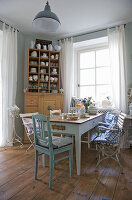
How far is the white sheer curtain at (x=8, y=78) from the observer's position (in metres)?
3.73

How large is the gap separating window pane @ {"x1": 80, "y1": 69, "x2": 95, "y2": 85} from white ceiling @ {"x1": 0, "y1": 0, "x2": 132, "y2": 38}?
1235 millimetres

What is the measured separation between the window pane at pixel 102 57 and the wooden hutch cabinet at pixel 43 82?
1.30 m

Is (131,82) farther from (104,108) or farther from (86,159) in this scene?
(86,159)

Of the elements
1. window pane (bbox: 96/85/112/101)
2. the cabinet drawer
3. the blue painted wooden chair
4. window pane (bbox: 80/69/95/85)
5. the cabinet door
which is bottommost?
the blue painted wooden chair

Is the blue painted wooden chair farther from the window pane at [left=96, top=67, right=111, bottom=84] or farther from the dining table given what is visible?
the window pane at [left=96, top=67, right=111, bottom=84]

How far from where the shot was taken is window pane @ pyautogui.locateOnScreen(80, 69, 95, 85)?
4707mm

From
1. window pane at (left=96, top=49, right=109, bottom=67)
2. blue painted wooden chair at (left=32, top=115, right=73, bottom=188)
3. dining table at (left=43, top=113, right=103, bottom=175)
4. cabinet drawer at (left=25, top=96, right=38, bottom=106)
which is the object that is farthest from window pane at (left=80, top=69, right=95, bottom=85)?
blue painted wooden chair at (left=32, top=115, right=73, bottom=188)

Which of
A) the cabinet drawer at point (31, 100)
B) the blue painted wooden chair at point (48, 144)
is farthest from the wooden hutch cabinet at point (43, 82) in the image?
the blue painted wooden chair at point (48, 144)

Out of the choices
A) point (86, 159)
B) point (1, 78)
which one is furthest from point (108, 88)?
point (1, 78)

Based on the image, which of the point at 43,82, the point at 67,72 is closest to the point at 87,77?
the point at 67,72

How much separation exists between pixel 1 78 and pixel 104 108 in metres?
2.90

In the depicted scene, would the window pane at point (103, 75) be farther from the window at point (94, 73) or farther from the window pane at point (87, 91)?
the window pane at point (87, 91)

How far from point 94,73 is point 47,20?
245 centimetres

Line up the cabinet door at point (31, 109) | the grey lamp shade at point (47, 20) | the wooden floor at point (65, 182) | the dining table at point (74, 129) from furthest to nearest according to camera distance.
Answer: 1. the cabinet door at point (31, 109)
2. the grey lamp shade at point (47, 20)
3. the dining table at point (74, 129)
4. the wooden floor at point (65, 182)
